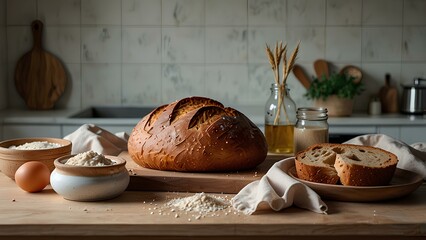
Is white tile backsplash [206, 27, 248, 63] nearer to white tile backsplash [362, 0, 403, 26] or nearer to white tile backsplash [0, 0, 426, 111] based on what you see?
white tile backsplash [0, 0, 426, 111]

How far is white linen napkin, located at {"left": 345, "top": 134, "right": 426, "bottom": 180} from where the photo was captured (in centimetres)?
159

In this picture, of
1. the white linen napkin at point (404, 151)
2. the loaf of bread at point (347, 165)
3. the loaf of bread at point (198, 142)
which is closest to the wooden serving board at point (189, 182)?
the loaf of bread at point (198, 142)

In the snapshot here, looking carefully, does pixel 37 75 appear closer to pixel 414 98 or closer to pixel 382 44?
pixel 382 44

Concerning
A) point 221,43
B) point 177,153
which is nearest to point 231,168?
point 177,153

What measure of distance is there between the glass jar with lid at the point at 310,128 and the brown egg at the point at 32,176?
0.71 metres

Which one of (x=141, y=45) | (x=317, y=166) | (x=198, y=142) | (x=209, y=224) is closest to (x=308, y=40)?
(x=141, y=45)

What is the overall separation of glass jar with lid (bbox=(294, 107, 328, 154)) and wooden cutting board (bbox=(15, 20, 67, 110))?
6.95 feet

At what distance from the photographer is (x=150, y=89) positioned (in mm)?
3574

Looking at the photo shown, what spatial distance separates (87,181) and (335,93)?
6.91ft

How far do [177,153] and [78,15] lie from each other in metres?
2.22

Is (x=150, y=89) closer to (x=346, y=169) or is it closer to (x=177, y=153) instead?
(x=177, y=153)

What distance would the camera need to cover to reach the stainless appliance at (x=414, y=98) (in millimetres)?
3307

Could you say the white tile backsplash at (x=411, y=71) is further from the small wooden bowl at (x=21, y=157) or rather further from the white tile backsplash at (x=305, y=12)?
the small wooden bowl at (x=21, y=157)

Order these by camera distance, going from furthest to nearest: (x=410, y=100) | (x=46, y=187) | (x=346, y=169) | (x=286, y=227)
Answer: (x=410, y=100) < (x=46, y=187) < (x=346, y=169) < (x=286, y=227)
